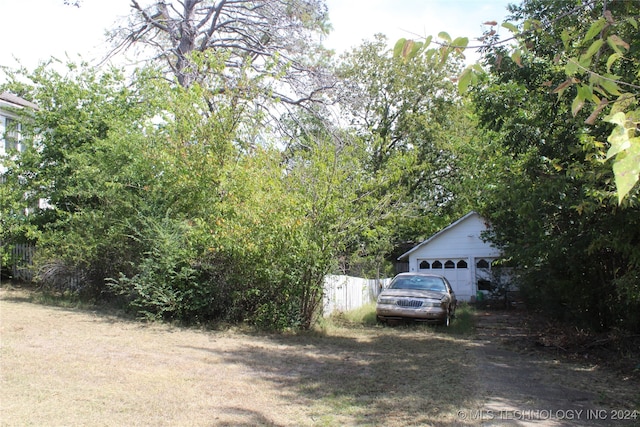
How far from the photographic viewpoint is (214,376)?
22.4 feet

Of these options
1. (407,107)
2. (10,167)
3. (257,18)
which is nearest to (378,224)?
(257,18)

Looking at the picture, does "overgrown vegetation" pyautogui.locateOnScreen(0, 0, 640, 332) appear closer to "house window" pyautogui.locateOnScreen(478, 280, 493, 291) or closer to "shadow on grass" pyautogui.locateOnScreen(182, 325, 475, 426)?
"shadow on grass" pyautogui.locateOnScreen(182, 325, 475, 426)

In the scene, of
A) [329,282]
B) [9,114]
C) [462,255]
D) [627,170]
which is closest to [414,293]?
[329,282]

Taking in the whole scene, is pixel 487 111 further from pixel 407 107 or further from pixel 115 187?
pixel 407 107

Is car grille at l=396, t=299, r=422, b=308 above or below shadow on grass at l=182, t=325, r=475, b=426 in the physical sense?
above

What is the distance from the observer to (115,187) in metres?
12.7

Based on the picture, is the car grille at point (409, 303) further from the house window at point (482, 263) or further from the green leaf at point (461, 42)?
the house window at point (482, 263)

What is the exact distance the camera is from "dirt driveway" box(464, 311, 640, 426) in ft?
17.5

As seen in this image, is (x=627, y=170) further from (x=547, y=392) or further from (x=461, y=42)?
(x=547, y=392)

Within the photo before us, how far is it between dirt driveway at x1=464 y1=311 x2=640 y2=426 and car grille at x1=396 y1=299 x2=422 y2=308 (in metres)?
3.52

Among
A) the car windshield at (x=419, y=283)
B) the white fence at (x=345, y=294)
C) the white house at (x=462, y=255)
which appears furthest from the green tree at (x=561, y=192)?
the white house at (x=462, y=255)

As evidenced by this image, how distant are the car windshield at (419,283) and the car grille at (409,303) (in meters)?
1.00

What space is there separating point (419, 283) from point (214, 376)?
8.95 metres

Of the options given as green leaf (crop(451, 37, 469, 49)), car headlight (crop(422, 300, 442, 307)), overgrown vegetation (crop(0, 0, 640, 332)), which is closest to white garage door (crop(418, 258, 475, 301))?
overgrown vegetation (crop(0, 0, 640, 332))
